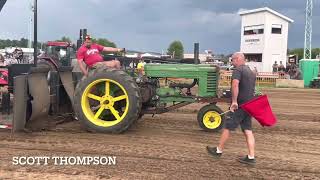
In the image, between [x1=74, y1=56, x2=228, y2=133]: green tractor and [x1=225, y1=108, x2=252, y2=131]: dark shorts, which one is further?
[x1=74, y1=56, x2=228, y2=133]: green tractor

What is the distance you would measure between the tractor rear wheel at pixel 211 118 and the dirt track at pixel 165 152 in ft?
0.54

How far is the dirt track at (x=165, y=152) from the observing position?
5.80 m

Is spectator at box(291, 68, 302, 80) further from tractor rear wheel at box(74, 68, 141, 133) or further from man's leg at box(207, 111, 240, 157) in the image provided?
man's leg at box(207, 111, 240, 157)

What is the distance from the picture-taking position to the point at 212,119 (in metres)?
8.91

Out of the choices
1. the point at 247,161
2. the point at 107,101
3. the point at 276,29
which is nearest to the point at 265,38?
the point at 276,29

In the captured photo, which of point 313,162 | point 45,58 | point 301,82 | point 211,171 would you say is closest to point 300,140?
point 313,162

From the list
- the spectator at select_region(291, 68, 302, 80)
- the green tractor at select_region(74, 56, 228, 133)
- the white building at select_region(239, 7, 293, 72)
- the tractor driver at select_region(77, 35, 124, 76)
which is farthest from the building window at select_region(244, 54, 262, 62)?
the tractor driver at select_region(77, 35, 124, 76)

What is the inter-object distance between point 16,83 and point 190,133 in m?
3.05

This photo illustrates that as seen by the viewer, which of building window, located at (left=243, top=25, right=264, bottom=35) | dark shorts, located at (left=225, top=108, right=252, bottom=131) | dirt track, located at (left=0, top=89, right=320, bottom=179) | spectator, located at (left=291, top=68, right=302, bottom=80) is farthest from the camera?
building window, located at (left=243, top=25, right=264, bottom=35)

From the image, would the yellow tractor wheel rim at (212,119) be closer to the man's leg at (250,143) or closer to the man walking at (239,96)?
the man walking at (239,96)

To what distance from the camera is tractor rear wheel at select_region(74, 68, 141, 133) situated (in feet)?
26.9

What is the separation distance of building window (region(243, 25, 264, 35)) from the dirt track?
38704mm

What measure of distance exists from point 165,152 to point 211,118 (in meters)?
2.18

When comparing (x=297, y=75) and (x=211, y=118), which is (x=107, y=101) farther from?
(x=297, y=75)
